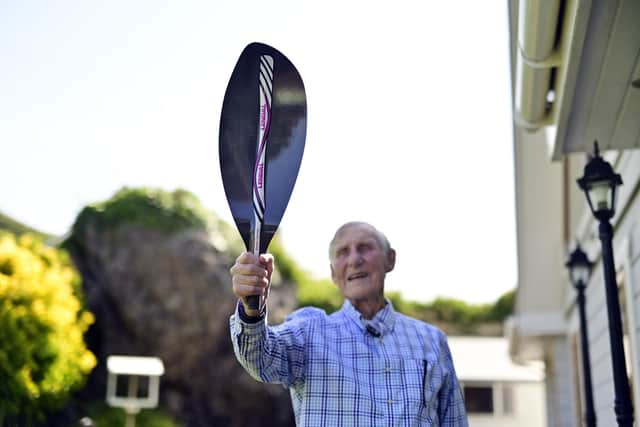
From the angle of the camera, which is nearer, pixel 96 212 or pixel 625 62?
pixel 625 62

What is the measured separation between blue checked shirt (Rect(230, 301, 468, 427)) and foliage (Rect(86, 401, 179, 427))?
411 inches

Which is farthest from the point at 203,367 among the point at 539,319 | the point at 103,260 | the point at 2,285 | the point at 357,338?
the point at 357,338

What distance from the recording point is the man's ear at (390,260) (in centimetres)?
241

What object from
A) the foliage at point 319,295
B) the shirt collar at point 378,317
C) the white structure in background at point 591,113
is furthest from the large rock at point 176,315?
the shirt collar at point 378,317

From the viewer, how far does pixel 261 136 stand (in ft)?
5.90

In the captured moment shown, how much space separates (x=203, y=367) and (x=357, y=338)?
461 inches

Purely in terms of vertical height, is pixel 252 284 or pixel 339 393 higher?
pixel 252 284

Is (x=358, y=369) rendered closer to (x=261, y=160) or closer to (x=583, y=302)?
(x=261, y=160)

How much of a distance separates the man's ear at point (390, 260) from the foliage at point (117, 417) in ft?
34.0

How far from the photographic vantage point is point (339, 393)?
206cm

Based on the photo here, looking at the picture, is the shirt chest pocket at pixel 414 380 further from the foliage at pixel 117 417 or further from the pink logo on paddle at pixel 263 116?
the foliage at pixel 117 417

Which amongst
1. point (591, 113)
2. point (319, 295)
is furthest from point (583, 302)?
point (319, 295)

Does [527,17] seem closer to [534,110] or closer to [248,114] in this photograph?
[534,110]

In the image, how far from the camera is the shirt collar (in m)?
2.26
